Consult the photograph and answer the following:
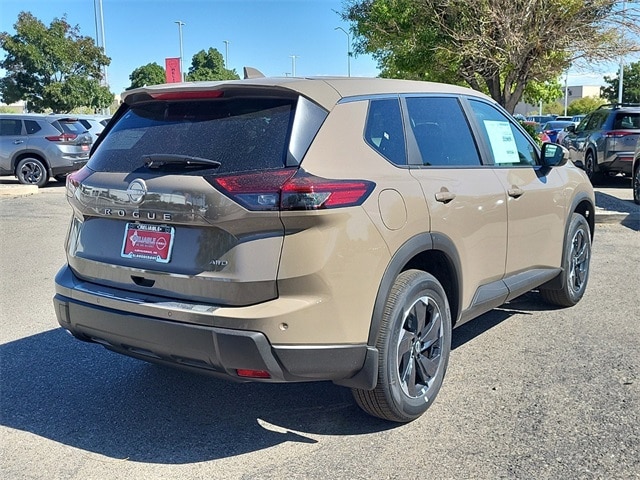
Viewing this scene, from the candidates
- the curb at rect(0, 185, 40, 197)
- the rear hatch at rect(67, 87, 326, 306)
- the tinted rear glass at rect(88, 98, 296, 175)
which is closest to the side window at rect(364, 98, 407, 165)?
the rear hatch at rect(67, 87, 326, 306)

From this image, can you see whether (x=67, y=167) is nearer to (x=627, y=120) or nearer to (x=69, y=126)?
(x=69, y=126)

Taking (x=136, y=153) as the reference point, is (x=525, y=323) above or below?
below

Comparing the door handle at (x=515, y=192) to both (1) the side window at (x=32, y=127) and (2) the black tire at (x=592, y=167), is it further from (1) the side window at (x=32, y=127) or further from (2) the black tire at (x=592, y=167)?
(1) the side window at (x=32, y=127)

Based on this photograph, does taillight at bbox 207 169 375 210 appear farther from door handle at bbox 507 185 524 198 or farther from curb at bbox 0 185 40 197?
curb at bbox 0 185 40 197

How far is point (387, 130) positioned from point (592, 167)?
12.4 meters

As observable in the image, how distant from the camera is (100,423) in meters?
3.62

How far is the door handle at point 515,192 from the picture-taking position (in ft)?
14.5

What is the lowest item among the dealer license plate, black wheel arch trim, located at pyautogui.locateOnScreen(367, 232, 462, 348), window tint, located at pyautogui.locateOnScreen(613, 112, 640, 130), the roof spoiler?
black wheel arch trim, located at pyautogui.locateOnScreen(367, 232, 462, 348)

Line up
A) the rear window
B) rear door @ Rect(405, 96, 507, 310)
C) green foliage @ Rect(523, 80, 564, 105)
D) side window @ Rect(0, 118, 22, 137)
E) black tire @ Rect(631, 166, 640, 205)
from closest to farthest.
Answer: rear door @ Rect(405, 96, 507, 310) → black tire @ Rect(631, 166, 640, 205) → side window @ Rect(0, 118, 22, 137) → the rear window → green foliage @ Rect(523, 80, 564, 105)

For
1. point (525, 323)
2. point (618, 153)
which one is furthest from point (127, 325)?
point (618, 153)

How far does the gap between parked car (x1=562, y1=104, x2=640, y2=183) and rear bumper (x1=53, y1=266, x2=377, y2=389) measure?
12.4 meters

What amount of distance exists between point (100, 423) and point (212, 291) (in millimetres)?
1234

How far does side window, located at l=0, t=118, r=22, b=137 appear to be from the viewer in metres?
15.6

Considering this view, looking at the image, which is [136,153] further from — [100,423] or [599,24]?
[599,24]
